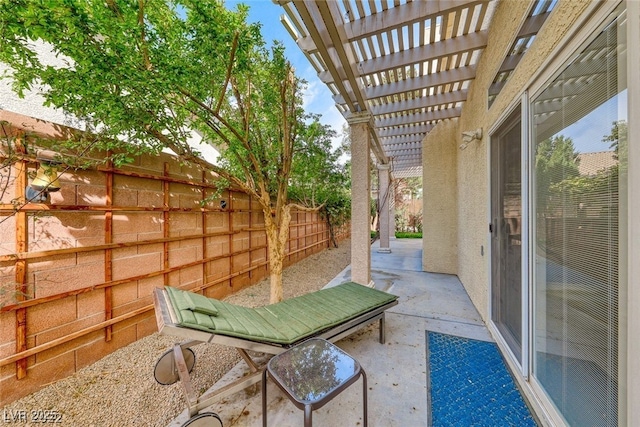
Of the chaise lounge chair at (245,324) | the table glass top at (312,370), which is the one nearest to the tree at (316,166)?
the chaise lounge chair at (245,324)

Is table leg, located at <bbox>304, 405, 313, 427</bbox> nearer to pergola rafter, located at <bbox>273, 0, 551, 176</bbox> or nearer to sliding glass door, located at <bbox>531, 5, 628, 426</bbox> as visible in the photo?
sliding glass door, located at <bbox>531, 5, 628, 426</bbox>

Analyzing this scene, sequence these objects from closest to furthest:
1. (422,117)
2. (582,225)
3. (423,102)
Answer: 1. (582,225)
2. (423,102)
3. (422,117)

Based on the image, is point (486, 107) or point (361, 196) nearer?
point (486, 107)

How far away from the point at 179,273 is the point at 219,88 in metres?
2.98

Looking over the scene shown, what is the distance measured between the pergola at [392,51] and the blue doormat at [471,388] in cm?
210

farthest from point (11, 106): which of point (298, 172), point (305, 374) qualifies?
point (305, 374)

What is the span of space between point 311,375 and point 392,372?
1302mm

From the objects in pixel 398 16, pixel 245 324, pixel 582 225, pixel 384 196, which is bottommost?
pixel 245 324

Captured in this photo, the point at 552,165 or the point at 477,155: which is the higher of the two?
the point at 477,155

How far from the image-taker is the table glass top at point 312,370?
150cm

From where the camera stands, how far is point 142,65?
248 centimetres

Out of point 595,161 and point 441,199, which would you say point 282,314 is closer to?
point 595,161
